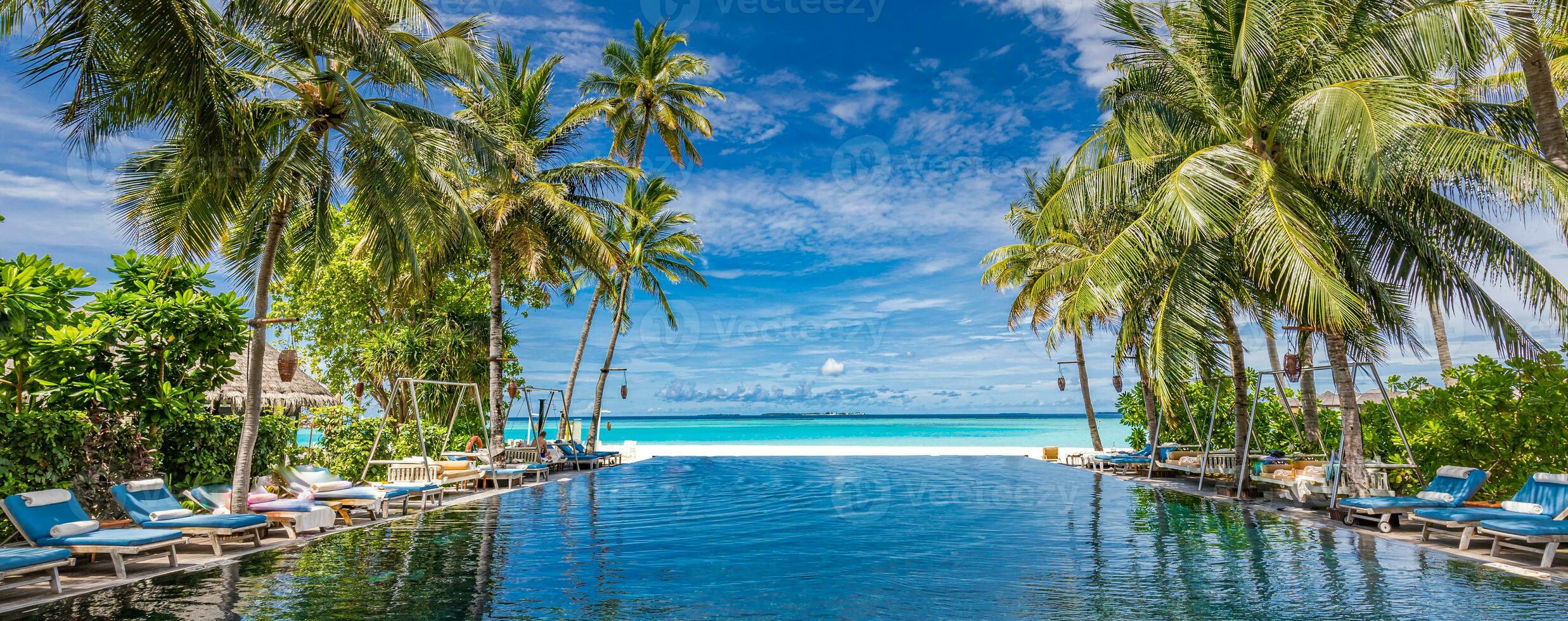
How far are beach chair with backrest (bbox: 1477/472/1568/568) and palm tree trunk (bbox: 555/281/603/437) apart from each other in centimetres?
1926

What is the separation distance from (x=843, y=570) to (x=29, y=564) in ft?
22.3

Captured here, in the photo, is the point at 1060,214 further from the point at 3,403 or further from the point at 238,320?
the point at 3,403

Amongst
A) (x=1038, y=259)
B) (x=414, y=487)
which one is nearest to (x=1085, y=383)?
(x=1038, y=259)

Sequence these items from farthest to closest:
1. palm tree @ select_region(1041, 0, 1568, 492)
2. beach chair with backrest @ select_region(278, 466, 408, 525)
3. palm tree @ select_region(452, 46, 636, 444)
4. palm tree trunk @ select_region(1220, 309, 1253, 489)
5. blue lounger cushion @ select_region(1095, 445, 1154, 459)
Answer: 1. blue lounger cushion @ select_region(1095, 445, 1154, 459)
2. palm tree @ select_region(452, 46, 636, 444)
3. palm tree trunk @ select_region(1220, 309, 1253, 489)
4. beach chair with backrest @ select_region(278, 466, 408, 525)
5. palm tree @ select_region(1041, 0, 1568, 492)

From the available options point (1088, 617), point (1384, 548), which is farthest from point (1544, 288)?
point (1088, 617)

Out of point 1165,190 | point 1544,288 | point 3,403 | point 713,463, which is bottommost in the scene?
point 713,463

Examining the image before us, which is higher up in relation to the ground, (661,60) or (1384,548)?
(661,60)

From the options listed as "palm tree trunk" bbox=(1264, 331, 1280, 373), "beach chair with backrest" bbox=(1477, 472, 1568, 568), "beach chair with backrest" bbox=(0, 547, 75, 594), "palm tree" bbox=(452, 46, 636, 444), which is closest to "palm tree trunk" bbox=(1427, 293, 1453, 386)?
"palm tree trunk" bbox=(1264, 331, 1280, 373)

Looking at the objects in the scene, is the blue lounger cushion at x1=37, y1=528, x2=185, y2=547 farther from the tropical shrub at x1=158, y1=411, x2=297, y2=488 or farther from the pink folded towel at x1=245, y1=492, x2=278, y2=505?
the tropical shrub at x1=158, y1=411, x2=297, y2=488

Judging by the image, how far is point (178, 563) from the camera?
7.77m

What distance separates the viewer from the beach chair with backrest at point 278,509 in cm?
950

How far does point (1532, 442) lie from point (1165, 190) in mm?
5322

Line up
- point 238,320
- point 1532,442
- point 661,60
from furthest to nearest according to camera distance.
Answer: point 661,60 → point 238,320 → point 1532,442

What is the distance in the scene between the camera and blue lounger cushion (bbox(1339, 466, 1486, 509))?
29.5 ft
